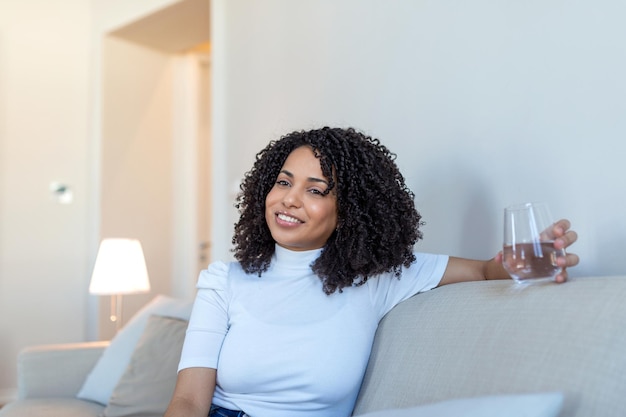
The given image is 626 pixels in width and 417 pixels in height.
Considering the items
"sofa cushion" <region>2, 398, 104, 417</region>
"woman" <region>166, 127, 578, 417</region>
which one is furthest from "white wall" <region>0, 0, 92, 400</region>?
"woman" <region>166, 127, 578, 417</region>

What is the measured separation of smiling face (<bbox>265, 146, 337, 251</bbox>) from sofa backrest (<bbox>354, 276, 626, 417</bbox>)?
0.88 ft

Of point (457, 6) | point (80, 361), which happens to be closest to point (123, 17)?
point (80, 361)

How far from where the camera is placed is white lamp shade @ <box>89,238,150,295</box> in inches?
135

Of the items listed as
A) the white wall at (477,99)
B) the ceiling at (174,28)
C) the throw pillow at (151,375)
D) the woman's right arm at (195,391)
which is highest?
the ceiling at (174,28)

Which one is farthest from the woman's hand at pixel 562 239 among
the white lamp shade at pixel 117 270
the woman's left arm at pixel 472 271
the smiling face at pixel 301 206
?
the white lamp shade at pixel 117 270

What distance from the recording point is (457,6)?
2107mm

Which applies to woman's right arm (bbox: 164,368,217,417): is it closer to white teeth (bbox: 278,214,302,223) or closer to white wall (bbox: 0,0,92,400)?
white teeth (bbox: 278,214,302,223)

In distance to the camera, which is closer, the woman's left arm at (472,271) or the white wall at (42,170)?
the woman's left arm at (472,271)

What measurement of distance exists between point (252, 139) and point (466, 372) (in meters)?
2.10

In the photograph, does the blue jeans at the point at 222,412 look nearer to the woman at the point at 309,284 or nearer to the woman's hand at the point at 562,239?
the woman at the point at 309,284

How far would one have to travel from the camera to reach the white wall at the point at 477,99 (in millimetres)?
1688

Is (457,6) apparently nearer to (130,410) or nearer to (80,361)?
(130,410)

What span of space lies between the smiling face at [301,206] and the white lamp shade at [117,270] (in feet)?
6.42

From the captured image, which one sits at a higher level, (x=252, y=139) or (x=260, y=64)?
(x=260, y=64)
